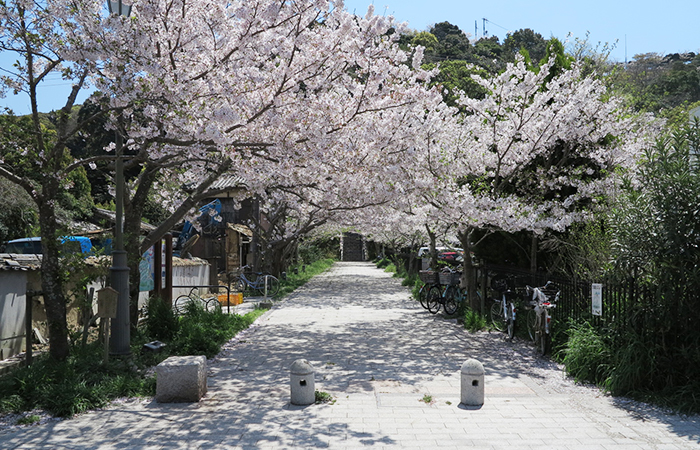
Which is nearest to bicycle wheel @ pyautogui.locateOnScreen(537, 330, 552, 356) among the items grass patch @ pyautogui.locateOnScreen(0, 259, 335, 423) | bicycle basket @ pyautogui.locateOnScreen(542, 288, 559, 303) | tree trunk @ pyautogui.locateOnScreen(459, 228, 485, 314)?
bicycle basket @ pyautogui.locateOnScreen(542, 288, 559, 303)

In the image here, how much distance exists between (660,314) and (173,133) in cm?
747

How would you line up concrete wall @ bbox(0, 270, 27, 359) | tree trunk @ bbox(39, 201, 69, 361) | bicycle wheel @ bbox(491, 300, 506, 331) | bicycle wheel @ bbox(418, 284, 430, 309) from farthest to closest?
bicycle wheel @ bbox(418, 284, 430, 309) < bicycle wheel @ bbox(491, 300, 506, 331) < concrete wall @ bbox(0, 270, 27, 359) < tree trunk @ bbox(39, 201, 69, 361)

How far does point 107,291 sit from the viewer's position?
7.74 metres

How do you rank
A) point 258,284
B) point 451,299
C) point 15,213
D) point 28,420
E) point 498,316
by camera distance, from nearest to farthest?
point 28,420 → point 498,316 → point 451,299 → point 15,213 → point 258,284

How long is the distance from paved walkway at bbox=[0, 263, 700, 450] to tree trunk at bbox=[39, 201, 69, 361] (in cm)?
189

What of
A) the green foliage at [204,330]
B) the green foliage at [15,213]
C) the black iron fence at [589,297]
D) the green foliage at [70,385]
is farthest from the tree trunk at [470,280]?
the green foliage at [15,213]

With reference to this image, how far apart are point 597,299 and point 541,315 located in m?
1.89

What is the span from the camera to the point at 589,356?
779 centimetres

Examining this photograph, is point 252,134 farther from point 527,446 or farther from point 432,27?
point 432,27

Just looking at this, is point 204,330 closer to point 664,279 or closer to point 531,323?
point 531,323

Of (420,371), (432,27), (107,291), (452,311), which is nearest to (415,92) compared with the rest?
(420,371)

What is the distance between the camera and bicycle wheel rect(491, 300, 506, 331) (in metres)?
12.8

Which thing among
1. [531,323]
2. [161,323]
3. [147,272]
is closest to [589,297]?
[531,323]

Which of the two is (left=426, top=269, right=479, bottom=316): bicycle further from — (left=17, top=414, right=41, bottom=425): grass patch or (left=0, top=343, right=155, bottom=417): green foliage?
(left=17, top=414, right=41, bottom=425): grass patch
